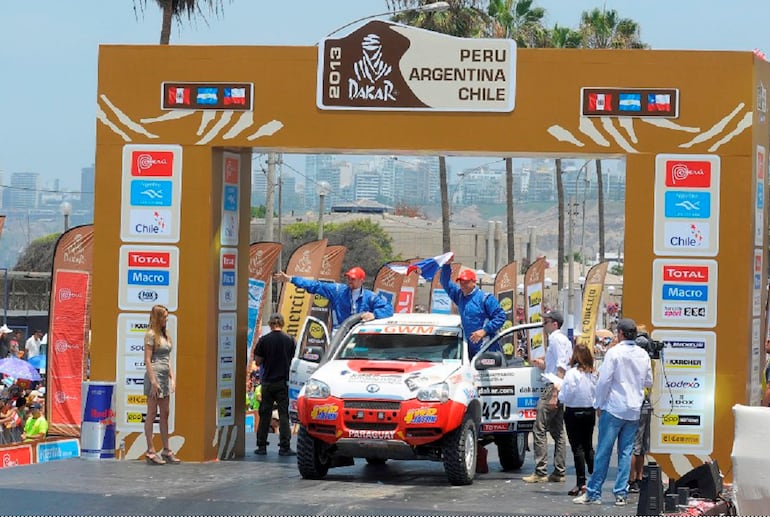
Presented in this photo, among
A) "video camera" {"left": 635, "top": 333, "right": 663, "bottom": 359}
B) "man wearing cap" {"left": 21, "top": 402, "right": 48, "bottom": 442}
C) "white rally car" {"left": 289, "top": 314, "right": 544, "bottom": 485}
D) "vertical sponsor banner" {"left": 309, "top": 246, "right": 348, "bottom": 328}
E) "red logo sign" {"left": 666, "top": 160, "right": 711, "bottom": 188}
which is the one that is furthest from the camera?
"vertical sponsor banner" {"left": 309, "top": 246, "right": 348, "bottom": 328}

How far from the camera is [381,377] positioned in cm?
1466

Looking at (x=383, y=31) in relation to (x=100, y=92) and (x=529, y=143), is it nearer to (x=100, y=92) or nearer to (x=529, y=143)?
(x=529, y=143)

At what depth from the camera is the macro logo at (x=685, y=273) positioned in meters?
15.8

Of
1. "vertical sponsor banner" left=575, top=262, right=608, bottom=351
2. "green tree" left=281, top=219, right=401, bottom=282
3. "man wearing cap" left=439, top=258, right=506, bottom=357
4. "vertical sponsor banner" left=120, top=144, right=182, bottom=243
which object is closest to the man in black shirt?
"vertical sponsor banner" left=120, top=144, right=182, bottom=243

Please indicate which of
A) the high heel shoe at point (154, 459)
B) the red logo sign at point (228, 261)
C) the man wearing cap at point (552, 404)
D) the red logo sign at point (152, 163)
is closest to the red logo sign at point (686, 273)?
the man wearing cap at point (552, 404)

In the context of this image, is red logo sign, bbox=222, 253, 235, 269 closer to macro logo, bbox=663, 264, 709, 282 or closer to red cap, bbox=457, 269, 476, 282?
red cap, bbox=457, 269, 476, 282

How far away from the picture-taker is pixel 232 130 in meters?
16.5

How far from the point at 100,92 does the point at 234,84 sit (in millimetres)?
1635

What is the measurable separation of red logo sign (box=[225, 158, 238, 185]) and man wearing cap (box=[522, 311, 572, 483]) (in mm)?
4367

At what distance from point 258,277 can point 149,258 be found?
824 centimetres

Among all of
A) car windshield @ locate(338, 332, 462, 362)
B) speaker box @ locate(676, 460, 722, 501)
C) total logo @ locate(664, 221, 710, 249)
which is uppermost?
total logo @ locate(664, 221, 710, 249)

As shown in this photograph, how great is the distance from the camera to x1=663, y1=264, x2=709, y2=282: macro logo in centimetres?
1579

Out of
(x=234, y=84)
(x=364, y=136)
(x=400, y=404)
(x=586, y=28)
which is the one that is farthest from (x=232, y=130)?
(x=586, y=28)

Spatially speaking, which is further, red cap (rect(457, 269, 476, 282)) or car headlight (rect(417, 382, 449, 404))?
red cap (rect(457, 269, 476, 282))
